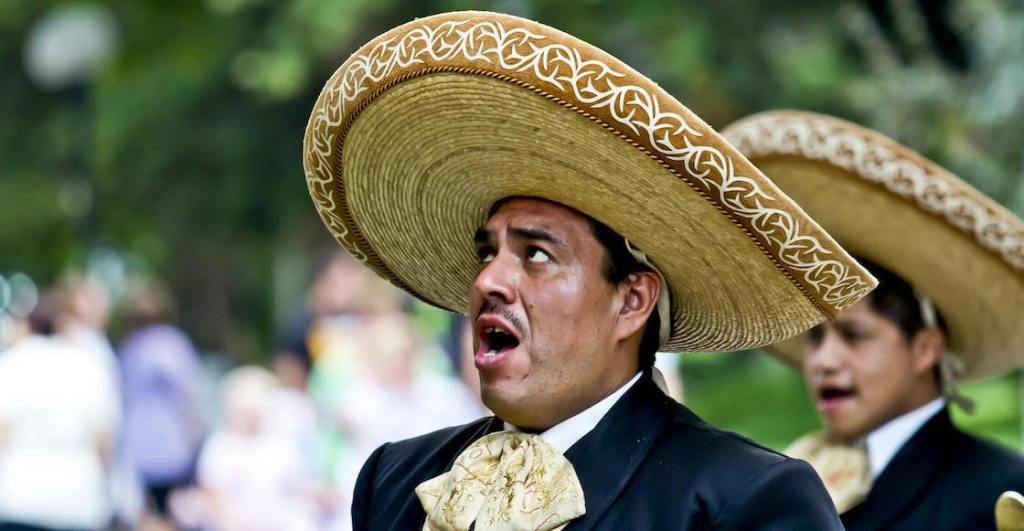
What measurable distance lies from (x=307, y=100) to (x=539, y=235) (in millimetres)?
11000

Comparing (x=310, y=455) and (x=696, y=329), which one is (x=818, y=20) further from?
(x=696, y=329)

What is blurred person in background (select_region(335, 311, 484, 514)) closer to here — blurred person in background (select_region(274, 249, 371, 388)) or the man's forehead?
blurred person in background (select_region(274, 249, 371, 388))

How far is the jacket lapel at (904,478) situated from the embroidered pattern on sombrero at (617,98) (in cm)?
142

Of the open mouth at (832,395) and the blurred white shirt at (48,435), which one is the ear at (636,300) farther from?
the blurred white shirt at (48,435)

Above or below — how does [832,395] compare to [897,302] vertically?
below

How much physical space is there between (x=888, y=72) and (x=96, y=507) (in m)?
5.45

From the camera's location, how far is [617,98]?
299 cm

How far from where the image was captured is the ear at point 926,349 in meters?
4.82

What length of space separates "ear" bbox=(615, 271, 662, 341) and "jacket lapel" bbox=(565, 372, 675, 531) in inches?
4.9

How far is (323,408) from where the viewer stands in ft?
30.5

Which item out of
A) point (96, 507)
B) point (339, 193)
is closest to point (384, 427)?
point (96, 507)

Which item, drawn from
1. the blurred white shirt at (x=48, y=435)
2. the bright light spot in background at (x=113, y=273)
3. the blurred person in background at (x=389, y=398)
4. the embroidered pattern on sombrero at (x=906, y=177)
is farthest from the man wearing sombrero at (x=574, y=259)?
the bright light spot in background at (x=113, y=273)

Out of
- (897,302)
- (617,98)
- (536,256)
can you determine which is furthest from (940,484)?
(617,98)

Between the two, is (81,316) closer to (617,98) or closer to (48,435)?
(48,435)
